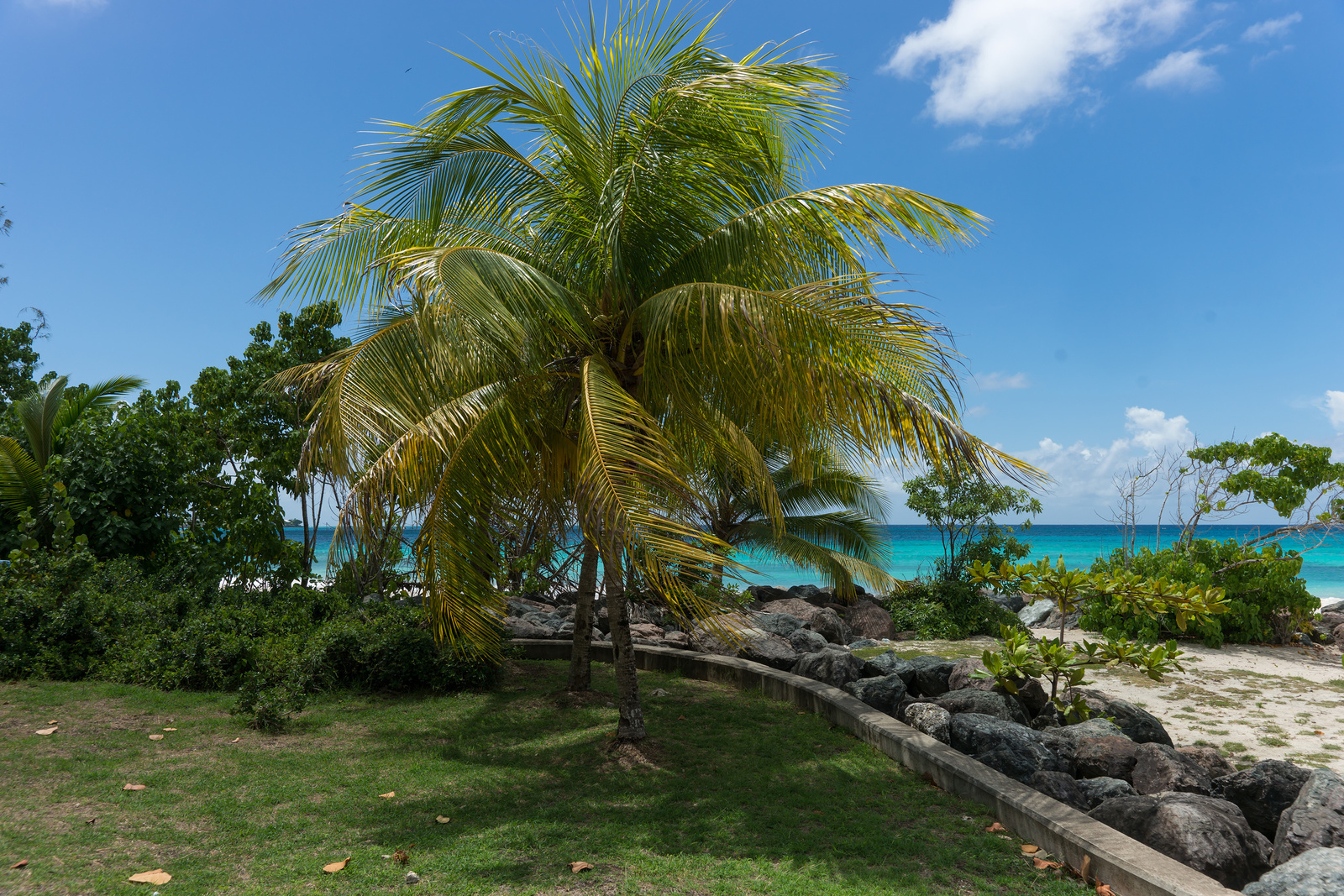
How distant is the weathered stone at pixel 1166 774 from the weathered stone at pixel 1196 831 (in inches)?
18.0

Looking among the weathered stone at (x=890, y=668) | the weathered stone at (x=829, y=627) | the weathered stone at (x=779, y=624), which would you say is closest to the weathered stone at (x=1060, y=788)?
the weathered stone at (x=890, y=668)

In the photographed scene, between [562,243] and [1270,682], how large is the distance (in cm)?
991

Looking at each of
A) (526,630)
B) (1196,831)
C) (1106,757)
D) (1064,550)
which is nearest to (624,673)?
(1106,757)

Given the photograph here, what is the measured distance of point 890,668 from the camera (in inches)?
323

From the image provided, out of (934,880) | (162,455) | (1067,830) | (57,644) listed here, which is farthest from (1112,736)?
(162,455)

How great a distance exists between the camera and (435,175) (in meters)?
6.99

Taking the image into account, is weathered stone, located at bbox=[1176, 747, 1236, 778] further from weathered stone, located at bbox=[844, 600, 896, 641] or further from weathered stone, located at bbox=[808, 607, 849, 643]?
weathered stone, located at bbox=[844, 600, 896, 641]

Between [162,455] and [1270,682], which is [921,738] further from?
[162,455]

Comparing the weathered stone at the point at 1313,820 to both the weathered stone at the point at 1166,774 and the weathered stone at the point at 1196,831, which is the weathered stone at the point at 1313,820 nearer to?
the weathered stone at the point at 1196,831

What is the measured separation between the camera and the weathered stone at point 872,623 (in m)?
14.3

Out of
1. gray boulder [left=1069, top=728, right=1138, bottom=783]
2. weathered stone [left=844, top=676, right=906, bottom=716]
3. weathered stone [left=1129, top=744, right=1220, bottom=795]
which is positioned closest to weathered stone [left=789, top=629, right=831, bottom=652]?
weathered stone [left=844, top=676, right=906, bottom=716]

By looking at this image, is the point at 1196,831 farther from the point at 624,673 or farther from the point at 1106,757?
the point at 624,673

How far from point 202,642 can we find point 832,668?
6536 mm

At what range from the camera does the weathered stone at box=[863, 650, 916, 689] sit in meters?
8.13
